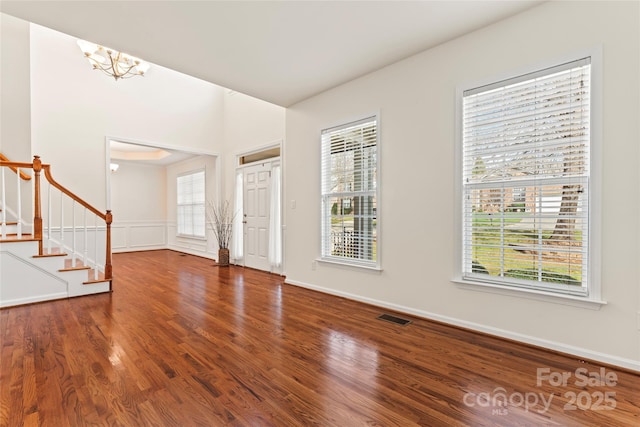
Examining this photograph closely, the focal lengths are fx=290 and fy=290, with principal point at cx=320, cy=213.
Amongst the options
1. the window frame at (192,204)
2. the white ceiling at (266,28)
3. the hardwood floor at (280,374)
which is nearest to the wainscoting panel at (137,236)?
the window frame at (192,204)

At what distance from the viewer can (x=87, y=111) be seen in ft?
15.9

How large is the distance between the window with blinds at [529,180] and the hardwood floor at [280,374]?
65cm

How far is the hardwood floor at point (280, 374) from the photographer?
155 cm

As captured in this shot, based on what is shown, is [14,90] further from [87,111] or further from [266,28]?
[266,28]

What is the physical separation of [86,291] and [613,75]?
5.78 m

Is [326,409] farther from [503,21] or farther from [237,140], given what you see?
[237,140]

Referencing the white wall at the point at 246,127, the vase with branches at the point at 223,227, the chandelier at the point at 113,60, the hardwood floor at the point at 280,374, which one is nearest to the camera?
the hardwood floor at the point at 280,374

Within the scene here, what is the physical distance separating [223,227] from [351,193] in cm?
356

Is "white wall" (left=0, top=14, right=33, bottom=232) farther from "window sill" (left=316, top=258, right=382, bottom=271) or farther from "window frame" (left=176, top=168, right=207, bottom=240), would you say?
"window sill" (left=316, top=258, right=382, bottom=271)

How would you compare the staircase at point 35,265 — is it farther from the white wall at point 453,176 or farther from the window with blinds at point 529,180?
the window with blinds at point 529,180

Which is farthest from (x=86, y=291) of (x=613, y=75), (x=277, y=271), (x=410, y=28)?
(x=613, y=75)

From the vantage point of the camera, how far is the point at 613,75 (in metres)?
2.01

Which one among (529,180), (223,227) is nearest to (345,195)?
(529,180)

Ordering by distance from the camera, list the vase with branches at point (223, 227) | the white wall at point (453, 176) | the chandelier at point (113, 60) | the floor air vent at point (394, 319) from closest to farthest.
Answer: the white wall at point (453, 176)
the floor air vent at point (394, 319)
the chandelier at point (113, 60)
the vase with branches at point (223, 227)
